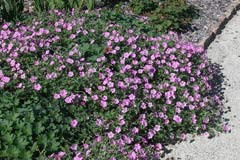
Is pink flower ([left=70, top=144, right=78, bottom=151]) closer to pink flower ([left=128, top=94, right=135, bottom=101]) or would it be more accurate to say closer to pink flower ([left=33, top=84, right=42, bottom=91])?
pink flower ([left=33, top=84, right=42, bottom=91])

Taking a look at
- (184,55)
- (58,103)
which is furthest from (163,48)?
(58,103)

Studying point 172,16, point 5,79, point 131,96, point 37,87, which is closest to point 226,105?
point 131,96

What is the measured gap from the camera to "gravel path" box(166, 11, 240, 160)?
15.9 feet

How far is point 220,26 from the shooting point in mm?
7430

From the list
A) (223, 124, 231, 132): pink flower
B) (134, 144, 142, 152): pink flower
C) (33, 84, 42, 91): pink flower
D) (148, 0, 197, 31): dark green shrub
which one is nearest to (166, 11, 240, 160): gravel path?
(223, 124, 231, 132): pink flower

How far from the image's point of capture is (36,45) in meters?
5.25

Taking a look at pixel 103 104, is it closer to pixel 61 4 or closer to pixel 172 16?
pixel 61 4

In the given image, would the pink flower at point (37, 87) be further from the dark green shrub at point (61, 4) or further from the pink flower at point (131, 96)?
the dark green shrub at point (61, 4)

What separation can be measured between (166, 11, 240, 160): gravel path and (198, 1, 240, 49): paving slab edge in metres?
0.06

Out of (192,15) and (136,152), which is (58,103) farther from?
(192,15)

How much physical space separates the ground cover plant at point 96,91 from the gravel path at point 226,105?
13 centimetres

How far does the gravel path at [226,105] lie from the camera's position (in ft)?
15.9

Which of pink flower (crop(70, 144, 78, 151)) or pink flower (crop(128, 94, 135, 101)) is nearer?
pink flower (crop(70, 144, 78, 151))

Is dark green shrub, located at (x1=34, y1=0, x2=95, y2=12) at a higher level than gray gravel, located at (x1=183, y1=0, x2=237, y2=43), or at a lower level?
higher
